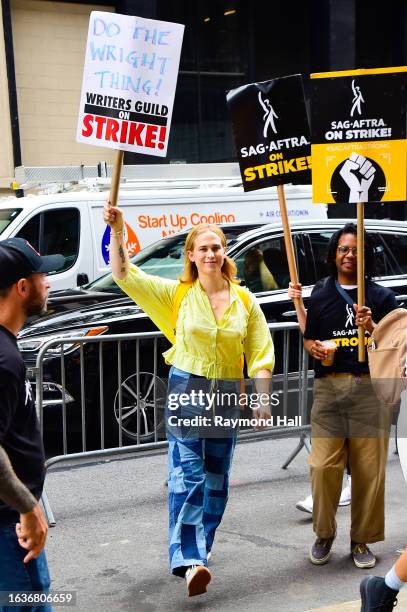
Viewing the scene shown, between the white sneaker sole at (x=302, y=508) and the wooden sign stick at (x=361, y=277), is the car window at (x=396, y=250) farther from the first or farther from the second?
the wooden sign stick at (x=361, y=277)

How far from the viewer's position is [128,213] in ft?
32.6

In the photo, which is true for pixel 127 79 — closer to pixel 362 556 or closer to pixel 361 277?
pixel 361 277

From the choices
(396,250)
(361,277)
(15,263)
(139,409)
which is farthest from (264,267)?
(15,263)

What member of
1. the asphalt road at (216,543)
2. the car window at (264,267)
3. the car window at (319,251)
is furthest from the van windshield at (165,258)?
the asphalt road at (216,543)

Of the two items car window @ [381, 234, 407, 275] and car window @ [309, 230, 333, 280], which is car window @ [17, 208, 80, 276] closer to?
car window @ [309, 230, 333, 280]

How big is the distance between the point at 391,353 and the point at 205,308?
3.18 feet

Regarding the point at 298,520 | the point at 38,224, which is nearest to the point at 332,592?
the point at 298,520

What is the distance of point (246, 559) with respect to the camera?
5082 mm

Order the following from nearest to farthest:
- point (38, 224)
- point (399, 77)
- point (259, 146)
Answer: point (399, 77), point (259, 146), point (38, 224)

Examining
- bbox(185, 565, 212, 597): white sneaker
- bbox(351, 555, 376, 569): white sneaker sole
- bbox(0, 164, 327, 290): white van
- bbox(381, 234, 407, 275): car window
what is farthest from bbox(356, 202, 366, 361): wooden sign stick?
bbox(0, 164, 327, 290): white van

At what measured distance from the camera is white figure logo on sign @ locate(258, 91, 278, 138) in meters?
5.55

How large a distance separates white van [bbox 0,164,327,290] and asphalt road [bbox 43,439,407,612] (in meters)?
3.22

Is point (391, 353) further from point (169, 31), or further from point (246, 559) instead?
point (169, 31)

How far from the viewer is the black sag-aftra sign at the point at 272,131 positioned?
555 centimetres
